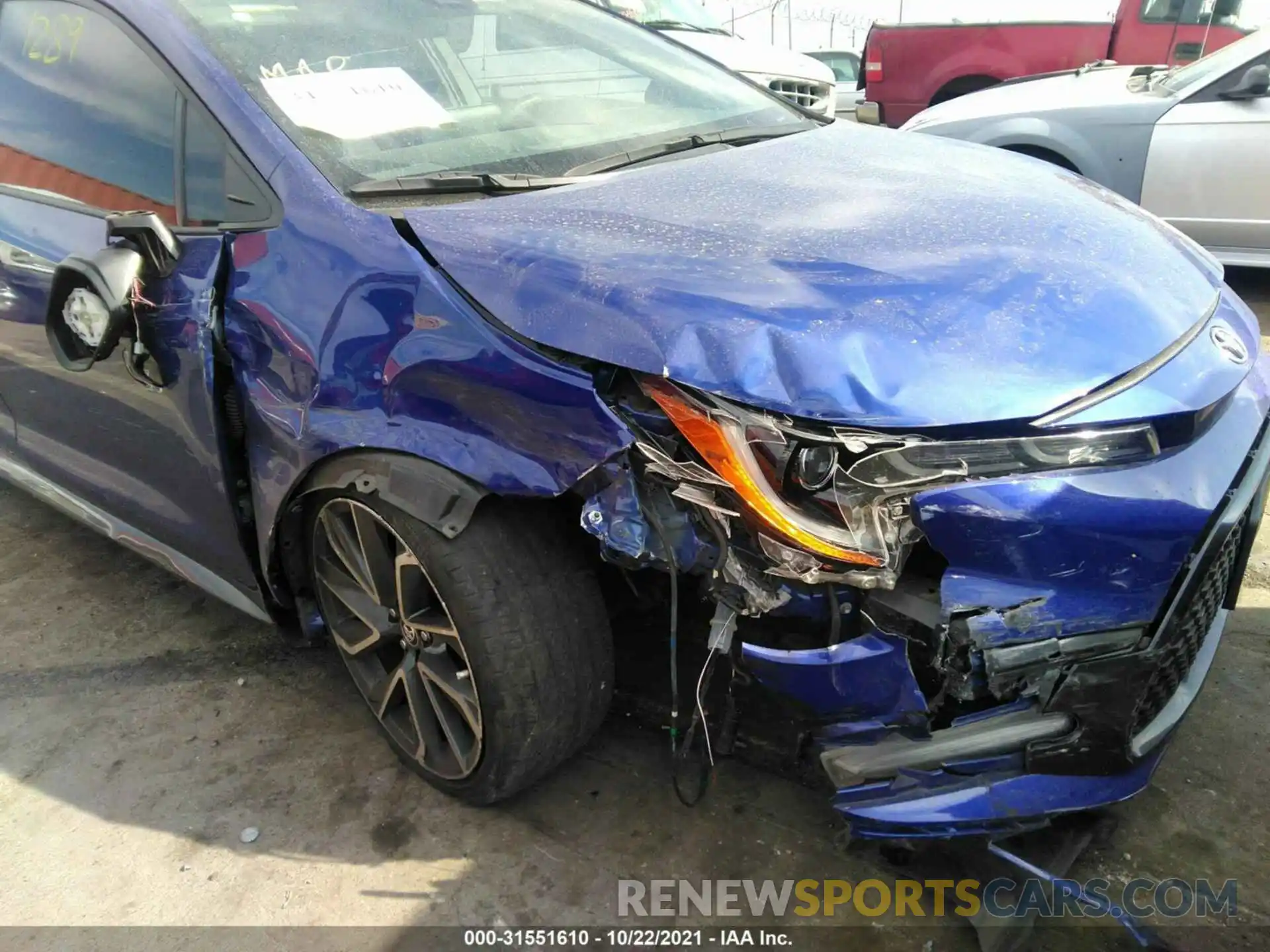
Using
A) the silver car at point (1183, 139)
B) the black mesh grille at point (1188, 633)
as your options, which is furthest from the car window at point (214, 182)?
the silver car at point (1183, 139)

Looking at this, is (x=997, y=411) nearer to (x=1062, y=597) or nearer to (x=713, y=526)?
(x=1062, y=597)

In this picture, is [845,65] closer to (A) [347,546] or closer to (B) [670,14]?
(B) [670,14]

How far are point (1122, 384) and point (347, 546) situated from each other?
161 centimetres

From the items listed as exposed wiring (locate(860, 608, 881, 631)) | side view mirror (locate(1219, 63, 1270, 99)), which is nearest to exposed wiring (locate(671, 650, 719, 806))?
exposed wiring (locate(860, 608, 881, 631))

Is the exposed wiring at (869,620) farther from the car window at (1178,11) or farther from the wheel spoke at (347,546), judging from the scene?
the car window at (1178,11)

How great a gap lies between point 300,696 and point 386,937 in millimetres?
907

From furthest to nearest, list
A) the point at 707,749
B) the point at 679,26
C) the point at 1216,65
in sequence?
the point at 679,26 < the point at 1216,65 < the point at 707,749

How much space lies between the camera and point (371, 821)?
2.21 m

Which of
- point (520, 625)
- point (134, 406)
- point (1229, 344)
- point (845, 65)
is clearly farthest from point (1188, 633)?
point (845, 65)

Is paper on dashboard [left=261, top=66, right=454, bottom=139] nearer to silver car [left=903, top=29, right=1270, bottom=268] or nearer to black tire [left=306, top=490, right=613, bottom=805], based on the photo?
black tire [left=306, top=490, right=613, bottom=805]

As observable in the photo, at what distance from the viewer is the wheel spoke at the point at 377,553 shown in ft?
6.70

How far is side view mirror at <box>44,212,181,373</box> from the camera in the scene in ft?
6.77

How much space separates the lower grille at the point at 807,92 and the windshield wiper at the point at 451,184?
5.29 meters

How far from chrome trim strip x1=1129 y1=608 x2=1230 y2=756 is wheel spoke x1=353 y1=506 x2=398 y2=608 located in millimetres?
1467
